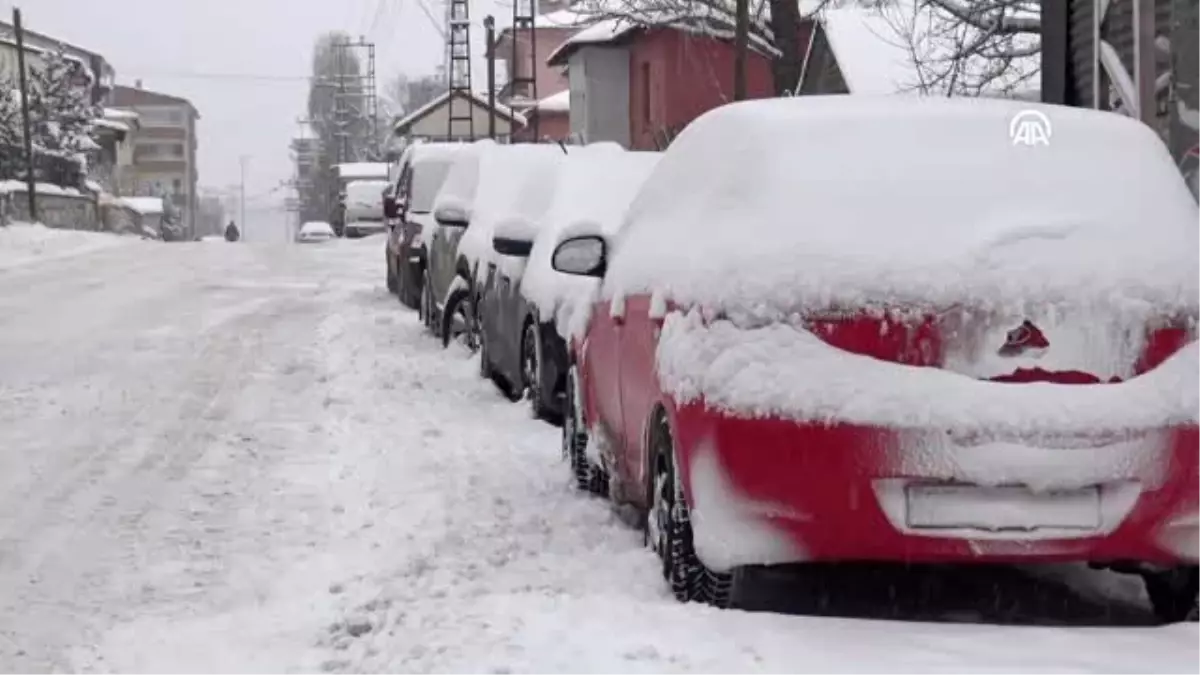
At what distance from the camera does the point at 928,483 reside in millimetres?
5270

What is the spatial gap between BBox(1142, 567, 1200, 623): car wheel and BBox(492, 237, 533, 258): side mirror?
5742 millimetres

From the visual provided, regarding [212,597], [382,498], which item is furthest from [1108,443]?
[382,498]

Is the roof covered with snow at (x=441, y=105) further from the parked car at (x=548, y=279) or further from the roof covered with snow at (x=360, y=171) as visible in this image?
the parked car at (x=548, y=279)

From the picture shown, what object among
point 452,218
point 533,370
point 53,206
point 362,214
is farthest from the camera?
point 53,206

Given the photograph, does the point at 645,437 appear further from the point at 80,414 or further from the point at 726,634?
the point at 80,414

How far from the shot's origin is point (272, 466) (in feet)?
30.4

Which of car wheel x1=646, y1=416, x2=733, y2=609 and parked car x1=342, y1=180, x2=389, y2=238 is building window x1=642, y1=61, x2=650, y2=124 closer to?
parked car x1=342, y1=180, x2=389, y2=238

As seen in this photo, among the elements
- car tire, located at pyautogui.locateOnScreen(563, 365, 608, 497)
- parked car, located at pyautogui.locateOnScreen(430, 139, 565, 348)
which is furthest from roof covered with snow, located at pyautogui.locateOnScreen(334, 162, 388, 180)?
car tire, located at pyautogui.locateOnScreen(563, 365, 608, 497)

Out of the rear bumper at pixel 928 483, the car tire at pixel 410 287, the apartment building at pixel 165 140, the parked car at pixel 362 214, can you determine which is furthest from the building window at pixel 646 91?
the apartment building at pixel 165 140

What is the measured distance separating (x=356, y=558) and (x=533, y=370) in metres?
4.01

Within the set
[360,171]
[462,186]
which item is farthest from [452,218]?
[360,171]

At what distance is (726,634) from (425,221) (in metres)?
13.5

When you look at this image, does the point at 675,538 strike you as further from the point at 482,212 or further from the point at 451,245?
the point at 451,245

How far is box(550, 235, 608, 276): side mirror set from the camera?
7586 mm
